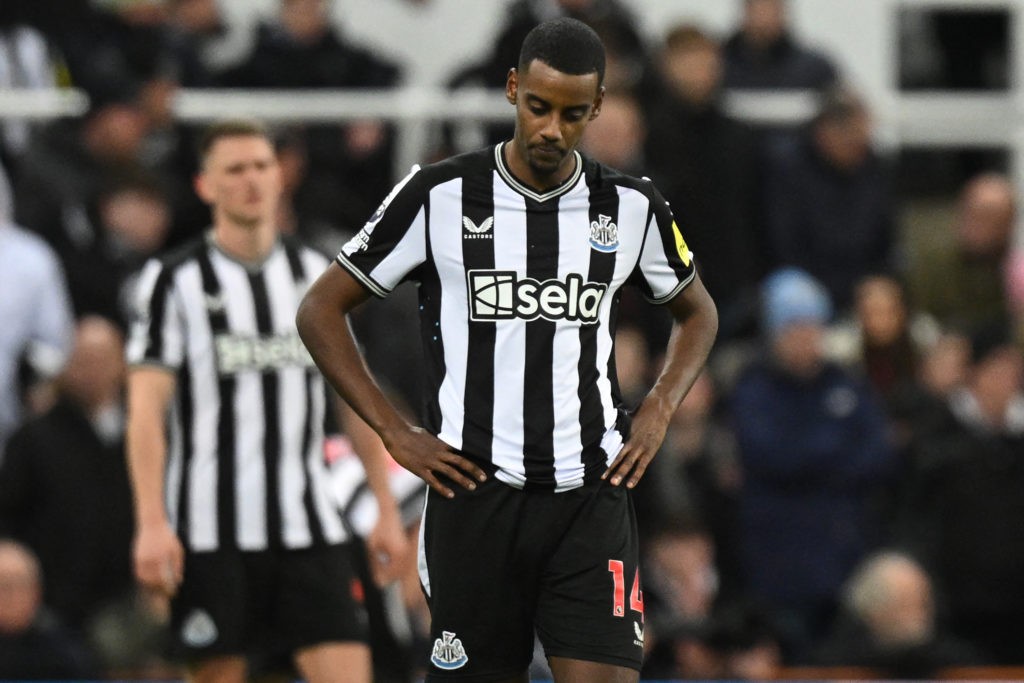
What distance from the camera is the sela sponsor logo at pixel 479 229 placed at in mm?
5035

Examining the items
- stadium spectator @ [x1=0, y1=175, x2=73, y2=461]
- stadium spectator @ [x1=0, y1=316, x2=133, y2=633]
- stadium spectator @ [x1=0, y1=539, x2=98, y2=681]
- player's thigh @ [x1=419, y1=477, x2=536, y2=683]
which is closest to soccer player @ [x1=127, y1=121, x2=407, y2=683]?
→ player's thigh @ [x1=419, y1=477, x2=536, y2=683]

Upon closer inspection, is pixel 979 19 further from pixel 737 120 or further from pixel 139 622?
pixel 139 622

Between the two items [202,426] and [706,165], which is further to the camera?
[706,165]

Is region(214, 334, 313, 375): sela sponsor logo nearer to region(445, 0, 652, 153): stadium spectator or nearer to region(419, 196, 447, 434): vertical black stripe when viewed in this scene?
region(419, 196, 447, 434): vertical black stripe

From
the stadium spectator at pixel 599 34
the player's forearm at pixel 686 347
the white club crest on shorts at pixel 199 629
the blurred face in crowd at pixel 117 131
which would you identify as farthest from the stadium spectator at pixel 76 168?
the player's forearm at pixel 686 347

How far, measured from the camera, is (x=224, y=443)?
648cm

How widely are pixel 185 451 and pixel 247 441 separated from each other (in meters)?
0.21

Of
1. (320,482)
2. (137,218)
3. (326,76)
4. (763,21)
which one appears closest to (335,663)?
(320,482)

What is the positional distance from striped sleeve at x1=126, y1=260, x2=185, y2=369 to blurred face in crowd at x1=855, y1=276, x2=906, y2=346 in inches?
175

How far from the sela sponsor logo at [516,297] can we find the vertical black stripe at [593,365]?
0.07 m

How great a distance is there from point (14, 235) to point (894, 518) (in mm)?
4539

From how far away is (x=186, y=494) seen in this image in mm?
6480

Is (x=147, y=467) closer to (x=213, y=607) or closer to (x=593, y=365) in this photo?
(x=213, y=607)

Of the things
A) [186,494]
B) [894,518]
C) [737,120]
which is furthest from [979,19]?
[186,494]
